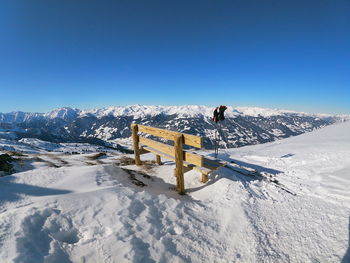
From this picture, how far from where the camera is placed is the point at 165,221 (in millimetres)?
4895

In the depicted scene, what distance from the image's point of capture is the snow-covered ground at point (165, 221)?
3.58m

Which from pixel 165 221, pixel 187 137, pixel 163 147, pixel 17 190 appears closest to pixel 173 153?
pixel 163 147

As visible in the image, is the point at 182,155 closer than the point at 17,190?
No

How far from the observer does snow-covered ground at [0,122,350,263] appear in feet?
11.7

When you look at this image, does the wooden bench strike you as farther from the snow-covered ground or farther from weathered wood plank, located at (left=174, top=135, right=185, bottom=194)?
the snow-covered ground

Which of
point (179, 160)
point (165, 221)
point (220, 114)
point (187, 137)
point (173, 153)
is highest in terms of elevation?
point (220, 114)

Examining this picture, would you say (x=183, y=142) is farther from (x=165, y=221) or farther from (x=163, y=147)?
(x=165, y=221)

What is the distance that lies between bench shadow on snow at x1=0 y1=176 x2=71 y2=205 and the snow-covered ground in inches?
0.9

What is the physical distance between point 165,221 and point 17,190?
15.4 ft

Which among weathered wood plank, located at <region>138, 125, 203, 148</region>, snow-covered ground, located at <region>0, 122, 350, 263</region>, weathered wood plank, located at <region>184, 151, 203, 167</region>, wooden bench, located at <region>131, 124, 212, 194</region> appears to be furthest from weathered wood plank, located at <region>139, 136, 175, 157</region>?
snow-covered ground, located at <region>0, 122, 350, 263</region>

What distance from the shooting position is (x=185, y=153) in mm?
7906

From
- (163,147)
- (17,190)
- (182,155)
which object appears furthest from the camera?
(163,147)

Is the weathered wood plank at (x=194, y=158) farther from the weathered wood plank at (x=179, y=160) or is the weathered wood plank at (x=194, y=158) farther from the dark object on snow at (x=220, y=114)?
the dark object on snow at (x=220, y=114)

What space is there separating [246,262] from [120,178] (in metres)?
5.69
